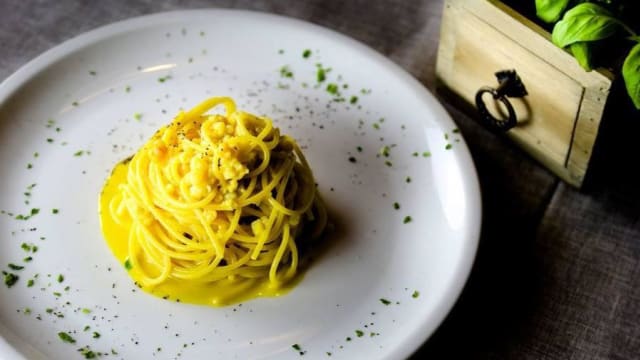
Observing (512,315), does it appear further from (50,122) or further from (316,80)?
(50,122)

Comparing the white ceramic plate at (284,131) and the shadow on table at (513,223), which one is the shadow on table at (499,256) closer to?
the shadow on table at (513,223)

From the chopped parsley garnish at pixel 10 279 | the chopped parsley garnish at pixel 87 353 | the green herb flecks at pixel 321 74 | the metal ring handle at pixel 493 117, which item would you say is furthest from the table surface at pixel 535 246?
the chopped parsley garnish at pixel 10 279

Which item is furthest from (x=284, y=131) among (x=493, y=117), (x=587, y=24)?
(x=587, y=24)

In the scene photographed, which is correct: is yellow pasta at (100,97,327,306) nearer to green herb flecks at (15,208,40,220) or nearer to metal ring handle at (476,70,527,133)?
green herb flecks at (15,208,40,220)

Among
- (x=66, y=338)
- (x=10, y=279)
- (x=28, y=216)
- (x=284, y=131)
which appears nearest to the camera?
(x=66, y=338)

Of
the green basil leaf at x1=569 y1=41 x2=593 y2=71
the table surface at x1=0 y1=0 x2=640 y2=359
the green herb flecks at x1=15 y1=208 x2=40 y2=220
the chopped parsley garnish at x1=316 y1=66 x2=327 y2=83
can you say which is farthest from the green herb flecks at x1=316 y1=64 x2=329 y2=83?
the green herb flecks at x1=15 y1=208 x2=40 y2=220

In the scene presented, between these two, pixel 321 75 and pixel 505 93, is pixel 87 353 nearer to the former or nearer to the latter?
pixel 321 75
